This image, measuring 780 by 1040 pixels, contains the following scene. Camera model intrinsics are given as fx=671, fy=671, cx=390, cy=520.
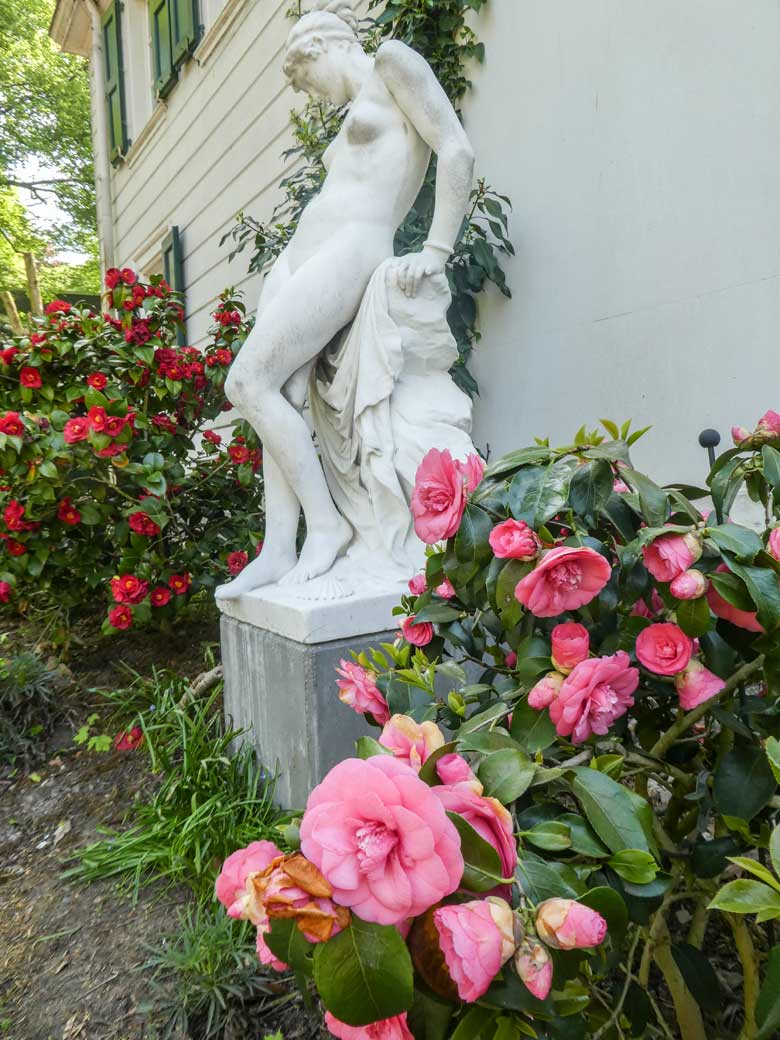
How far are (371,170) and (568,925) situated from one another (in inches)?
82.0

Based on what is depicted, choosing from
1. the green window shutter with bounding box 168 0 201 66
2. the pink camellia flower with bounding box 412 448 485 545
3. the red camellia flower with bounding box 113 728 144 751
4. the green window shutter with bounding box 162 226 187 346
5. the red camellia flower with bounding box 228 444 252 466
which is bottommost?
the red camellia flower with bounding box 113 728 144 751

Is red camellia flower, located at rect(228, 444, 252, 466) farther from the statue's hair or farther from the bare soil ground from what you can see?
the statue's hair

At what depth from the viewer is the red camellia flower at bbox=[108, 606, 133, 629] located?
8.95 feet

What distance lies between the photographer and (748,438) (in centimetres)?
91

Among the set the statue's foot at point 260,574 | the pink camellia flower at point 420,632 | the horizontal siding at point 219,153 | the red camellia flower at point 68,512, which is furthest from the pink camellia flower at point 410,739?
the horizontal siding at point 219,153

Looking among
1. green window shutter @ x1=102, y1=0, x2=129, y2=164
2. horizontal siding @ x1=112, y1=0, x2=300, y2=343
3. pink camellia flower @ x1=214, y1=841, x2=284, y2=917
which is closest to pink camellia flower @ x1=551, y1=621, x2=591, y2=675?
pink camellia flower @ x1=214, y1=841, x2=284, y2=917

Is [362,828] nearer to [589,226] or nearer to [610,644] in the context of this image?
[610,644]

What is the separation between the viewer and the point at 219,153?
595 centimetres

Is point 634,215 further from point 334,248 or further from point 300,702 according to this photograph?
point 300,702

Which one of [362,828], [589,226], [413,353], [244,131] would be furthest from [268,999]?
[244,131]

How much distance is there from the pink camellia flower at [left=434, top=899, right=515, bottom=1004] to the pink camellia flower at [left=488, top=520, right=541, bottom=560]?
37cm

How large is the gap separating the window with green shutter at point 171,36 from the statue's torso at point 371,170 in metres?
5.40

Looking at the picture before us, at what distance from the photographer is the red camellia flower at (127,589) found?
274 cm

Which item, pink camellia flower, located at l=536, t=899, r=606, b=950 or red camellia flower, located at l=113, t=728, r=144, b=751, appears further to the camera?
red camellia flower, located at l=113, t=728, r=144, b=751
